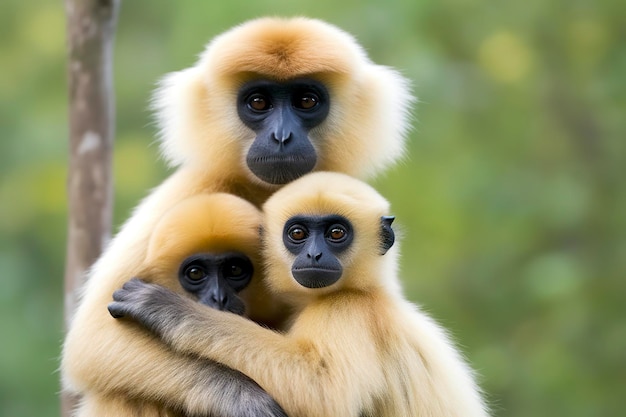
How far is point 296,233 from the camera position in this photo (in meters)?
5.75

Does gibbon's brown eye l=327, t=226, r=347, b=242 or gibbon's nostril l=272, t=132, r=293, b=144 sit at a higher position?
gibbon's nostril l=272, t=132, r=293, b=144

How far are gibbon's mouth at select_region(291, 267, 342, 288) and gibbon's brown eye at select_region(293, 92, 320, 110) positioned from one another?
138cm

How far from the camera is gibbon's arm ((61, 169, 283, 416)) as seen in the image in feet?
17.9

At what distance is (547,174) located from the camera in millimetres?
12414

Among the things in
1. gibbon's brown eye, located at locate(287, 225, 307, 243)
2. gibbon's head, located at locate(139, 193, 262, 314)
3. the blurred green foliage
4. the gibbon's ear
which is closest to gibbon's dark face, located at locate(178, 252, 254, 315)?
gibbon's head, located at locate(139, 193, 262, 314)

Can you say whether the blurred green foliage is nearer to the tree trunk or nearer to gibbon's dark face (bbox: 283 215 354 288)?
the tree trunk

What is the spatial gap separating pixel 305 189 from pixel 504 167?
6.90 metres

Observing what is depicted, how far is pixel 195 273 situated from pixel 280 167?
0.89m

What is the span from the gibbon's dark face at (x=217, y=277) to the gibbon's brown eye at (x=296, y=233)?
31 cm

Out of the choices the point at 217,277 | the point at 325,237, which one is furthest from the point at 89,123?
the point at 325,237

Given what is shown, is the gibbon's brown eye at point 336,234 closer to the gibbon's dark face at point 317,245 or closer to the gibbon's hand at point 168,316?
the gibbon's dark face at point 317,245

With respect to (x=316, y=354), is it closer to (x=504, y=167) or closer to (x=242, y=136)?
(x=242, y=136)

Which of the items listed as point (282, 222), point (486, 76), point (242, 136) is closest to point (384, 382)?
point (282, 222)

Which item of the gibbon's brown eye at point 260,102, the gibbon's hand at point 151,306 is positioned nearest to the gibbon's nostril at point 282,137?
the gibbon's brown eye at point 260,102
